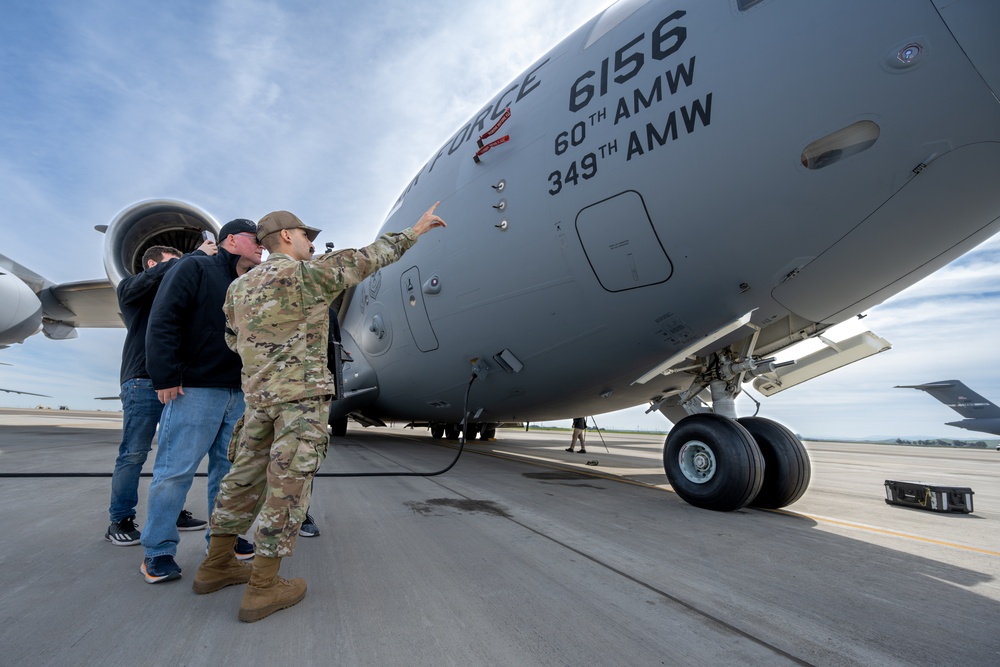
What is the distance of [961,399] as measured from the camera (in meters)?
19.3

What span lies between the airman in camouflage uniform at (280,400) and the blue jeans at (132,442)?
103 cm

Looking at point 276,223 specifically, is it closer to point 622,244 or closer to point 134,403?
point 134,403

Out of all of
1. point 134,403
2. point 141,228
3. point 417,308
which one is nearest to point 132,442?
point 134,403

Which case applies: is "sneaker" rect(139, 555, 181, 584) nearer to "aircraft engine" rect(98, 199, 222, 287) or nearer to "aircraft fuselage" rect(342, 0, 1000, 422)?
"aircraft fuselage" rect(342, 0, 1000, 422)

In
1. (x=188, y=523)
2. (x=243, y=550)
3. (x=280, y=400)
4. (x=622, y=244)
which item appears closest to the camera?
(x=280, y=400)

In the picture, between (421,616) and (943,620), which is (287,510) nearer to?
(421,616)

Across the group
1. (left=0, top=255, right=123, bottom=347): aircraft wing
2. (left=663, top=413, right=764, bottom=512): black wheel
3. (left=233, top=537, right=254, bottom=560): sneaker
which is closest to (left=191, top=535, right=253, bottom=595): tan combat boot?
(left=233, top=537, right=254, bottom=560): sneaker

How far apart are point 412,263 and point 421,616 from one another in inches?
174

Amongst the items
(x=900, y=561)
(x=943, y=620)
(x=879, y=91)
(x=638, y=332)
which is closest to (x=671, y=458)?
(x=638, y=332)

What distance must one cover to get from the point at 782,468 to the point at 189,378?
435 centimetres

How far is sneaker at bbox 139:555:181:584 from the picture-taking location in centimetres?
193

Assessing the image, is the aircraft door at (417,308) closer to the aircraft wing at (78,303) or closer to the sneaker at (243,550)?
the sneaker at (243,550)

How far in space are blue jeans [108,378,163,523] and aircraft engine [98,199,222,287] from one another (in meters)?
6.75

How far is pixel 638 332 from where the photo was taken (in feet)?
12.4
